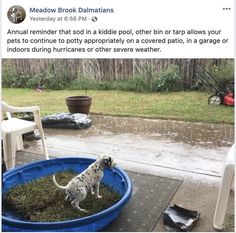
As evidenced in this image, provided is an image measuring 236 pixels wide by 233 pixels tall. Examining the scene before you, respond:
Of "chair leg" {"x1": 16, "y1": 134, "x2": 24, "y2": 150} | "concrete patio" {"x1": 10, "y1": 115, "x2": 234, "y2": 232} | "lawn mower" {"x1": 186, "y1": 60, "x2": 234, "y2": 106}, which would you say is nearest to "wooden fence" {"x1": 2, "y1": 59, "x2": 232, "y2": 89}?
"lawn mower" {"x1": 186, "y1": 60, "x2": 234, "y2": 106}

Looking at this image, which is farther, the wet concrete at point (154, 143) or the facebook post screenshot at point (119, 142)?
the wet concrete at point (154, 143)

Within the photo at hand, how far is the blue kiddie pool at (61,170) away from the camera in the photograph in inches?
47.6

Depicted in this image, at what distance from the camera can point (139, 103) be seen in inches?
153

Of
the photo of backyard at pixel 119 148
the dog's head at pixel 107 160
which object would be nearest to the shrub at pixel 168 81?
the photo of backyard at pixel 119 148

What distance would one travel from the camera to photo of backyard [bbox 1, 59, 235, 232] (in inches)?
56.9

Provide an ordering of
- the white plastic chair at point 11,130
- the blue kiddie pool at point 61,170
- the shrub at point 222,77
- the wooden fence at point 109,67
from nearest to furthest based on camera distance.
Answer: the blue kiddie pool at point 61,170 < the white plastic chair at point 11,130 < the shrub at point 222,77 < the wooden fence at point 109,67

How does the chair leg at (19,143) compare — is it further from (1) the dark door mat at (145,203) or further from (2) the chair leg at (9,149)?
(1) the dark door mat at (145,203)

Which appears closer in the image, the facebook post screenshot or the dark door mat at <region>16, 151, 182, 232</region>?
the facebook post screenshot

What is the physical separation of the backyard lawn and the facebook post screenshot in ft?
0.18

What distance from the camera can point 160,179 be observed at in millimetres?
1885
